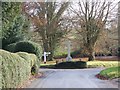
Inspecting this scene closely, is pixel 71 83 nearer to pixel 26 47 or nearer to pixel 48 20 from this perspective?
pixel 26 47

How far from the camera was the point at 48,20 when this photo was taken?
36250 mm

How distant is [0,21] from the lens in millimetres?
11289

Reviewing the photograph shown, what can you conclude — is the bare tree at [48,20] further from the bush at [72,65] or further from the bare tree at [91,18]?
the bush at [72,65]

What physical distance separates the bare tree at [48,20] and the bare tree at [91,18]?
7.78 feet

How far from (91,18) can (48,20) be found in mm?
5952

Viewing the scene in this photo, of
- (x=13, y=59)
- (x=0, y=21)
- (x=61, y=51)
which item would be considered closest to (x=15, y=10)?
(x=0, y=21)

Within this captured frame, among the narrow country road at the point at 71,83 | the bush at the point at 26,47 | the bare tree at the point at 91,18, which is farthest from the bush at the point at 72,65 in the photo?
Result: the narrow country road at the point at 71,83

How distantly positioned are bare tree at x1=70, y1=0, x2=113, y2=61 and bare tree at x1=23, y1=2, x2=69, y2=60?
2.37m

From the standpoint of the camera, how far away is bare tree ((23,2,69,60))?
118 feet

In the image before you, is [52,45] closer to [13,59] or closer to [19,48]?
[19,48]

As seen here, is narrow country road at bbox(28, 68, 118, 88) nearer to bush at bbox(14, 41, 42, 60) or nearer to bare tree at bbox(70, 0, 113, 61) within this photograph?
bush at bbox(14, 41, 42, 60)

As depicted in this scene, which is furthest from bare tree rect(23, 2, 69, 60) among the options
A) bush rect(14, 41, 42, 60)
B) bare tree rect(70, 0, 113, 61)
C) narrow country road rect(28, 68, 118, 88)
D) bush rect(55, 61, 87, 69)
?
narrow country road rect(28, 68, 118, 88)

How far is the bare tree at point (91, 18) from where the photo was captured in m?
35.2

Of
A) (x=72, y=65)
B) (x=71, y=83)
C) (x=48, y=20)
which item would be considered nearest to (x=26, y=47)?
(x=71, y=83)
